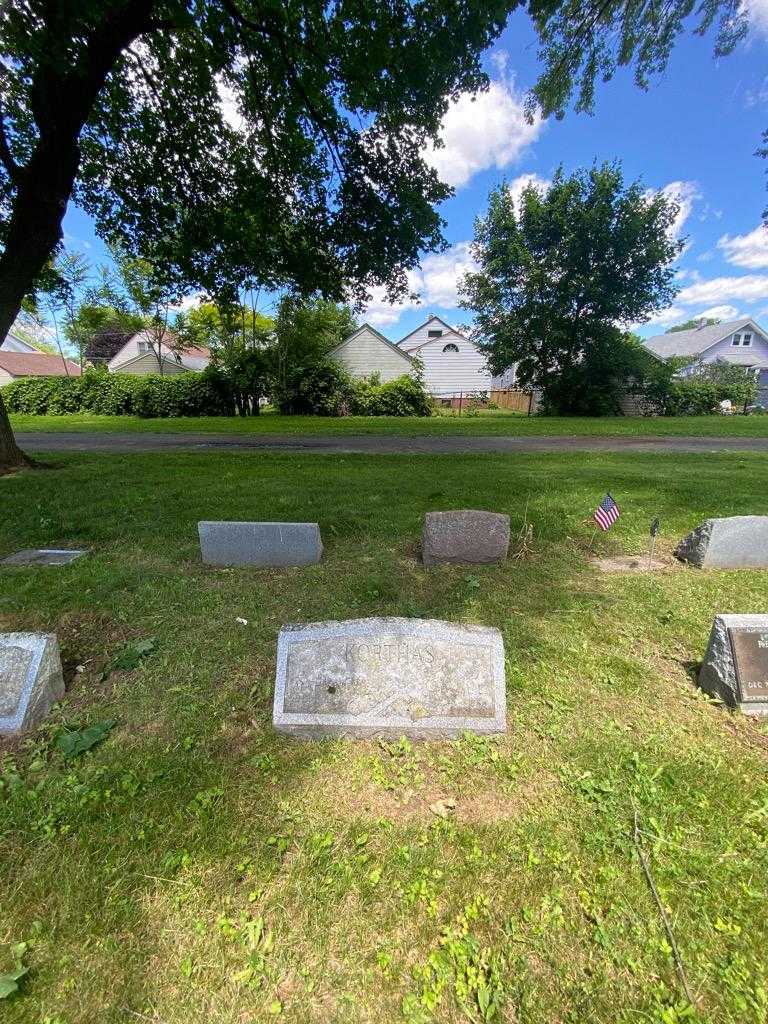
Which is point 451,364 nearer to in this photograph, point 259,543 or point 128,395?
point 128,395

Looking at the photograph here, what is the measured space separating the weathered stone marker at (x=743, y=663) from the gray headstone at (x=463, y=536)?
185 cm

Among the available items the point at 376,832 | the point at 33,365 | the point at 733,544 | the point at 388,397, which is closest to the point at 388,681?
the point at 376,832

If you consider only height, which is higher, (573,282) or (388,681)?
(573,282)

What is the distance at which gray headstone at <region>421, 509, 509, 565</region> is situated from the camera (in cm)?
399

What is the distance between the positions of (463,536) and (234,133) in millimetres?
9228

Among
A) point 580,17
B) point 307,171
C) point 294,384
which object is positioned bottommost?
point 294,384

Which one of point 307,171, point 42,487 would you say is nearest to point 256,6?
point 307,171

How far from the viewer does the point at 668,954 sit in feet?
4.43

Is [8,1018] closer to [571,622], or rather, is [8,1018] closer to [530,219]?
[571,622]

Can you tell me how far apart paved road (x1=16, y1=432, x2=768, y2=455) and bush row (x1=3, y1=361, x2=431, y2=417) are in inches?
327

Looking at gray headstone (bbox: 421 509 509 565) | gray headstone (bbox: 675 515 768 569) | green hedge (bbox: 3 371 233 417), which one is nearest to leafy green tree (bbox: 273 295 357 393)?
green hedge (bbox: 3 371 233 417)

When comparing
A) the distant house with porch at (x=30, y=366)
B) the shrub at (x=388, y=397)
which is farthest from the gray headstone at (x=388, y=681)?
the distant house with porch at (x=30, y=366)

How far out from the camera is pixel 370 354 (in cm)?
2777

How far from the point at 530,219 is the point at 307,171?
68.6ft
